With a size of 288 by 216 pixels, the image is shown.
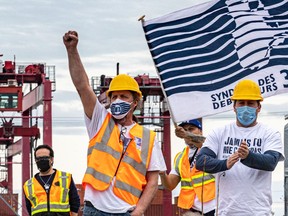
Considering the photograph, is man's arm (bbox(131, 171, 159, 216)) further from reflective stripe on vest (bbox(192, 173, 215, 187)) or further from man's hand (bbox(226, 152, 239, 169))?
reflective stripe on vest (bbox(192, 173, 215, 187))

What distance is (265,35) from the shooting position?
962 centimetres

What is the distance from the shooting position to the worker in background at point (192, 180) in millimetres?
10547

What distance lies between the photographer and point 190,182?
424 inches

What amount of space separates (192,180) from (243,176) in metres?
3.01

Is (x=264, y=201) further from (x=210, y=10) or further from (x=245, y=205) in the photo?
(x=210, y=10)

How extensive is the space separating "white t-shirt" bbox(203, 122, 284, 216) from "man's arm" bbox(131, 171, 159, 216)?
1.64 ft

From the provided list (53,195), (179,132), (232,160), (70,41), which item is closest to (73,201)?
(53,195)

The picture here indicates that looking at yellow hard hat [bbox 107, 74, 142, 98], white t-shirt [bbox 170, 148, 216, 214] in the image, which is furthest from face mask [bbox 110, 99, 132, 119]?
white t-shirt [bbox 170, 148, 216, 214]

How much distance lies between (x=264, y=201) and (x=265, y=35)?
2.29 m

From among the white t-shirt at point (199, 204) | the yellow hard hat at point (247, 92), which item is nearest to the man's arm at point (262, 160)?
the yellow hard hat at point (247, 92)

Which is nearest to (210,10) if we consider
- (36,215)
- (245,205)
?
(245,205)

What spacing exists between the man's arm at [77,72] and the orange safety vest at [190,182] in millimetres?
3186

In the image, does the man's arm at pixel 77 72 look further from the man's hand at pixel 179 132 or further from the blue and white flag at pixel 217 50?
the blue and white flag at pixel 217 50

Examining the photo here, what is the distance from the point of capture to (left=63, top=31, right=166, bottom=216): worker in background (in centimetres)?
752
